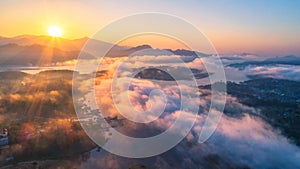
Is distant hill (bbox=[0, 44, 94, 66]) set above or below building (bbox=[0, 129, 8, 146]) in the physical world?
above

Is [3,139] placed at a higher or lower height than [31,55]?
lower

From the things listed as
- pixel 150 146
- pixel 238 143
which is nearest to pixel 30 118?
pixel 150 146

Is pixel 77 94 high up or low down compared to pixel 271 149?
up

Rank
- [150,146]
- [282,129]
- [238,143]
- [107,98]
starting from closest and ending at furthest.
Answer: [150,146] < [238,143] < [282,129] < [107,98]

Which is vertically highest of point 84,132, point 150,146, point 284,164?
point 84,132

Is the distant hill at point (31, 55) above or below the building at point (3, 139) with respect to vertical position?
above

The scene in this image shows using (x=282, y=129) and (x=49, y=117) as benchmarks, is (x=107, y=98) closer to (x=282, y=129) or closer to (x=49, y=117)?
(x=49, y=117)

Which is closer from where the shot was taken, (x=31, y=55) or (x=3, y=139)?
(x=3, y=139)

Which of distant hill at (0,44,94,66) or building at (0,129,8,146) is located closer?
building at (0,129,8,146)

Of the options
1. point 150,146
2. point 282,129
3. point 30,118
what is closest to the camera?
point 150,146

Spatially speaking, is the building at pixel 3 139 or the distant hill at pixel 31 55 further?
the distant hill at pixel 31 55

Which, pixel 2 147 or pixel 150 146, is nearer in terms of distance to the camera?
pixel 2 147
